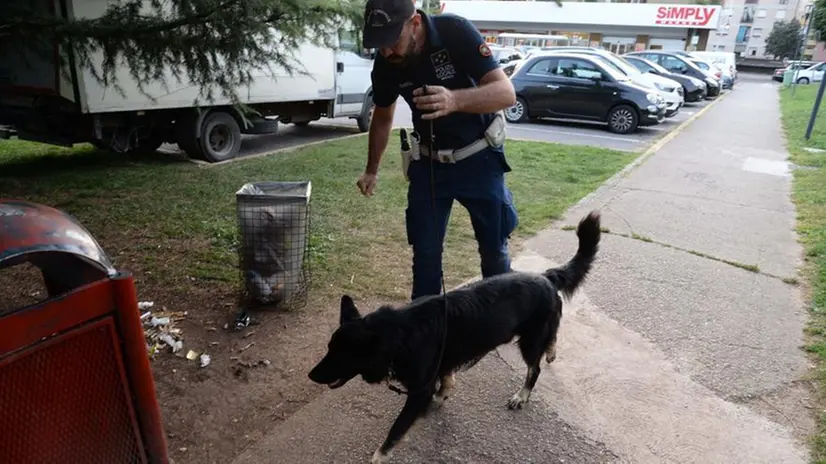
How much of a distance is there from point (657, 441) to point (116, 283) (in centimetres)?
249

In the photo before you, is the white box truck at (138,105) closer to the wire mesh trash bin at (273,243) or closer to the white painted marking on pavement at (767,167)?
the wire mesh trash bin at (273,243)

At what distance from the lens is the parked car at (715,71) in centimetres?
2438

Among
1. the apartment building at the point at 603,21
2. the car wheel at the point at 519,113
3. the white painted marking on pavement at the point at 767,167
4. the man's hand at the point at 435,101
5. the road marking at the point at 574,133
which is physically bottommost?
the white painted marking on pavement at the point at 767,167

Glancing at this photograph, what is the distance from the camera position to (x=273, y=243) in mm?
3512

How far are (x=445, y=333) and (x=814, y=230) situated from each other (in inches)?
216

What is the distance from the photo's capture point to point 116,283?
1.44 metres

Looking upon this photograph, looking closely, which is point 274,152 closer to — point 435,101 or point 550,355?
point 550,355

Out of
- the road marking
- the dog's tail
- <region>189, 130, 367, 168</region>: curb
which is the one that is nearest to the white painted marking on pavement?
the road marking

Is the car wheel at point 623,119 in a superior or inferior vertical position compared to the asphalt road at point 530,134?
superior

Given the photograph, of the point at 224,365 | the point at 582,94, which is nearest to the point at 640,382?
the point at 224,365

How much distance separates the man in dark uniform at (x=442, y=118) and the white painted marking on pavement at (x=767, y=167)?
823 centimetres

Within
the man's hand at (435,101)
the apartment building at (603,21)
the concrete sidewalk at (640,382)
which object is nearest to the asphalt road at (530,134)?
the concrete sidewalk at (640,382)

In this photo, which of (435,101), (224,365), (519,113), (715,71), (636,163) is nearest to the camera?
(435,101)

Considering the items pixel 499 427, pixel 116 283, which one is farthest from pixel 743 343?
pixel 116 283
